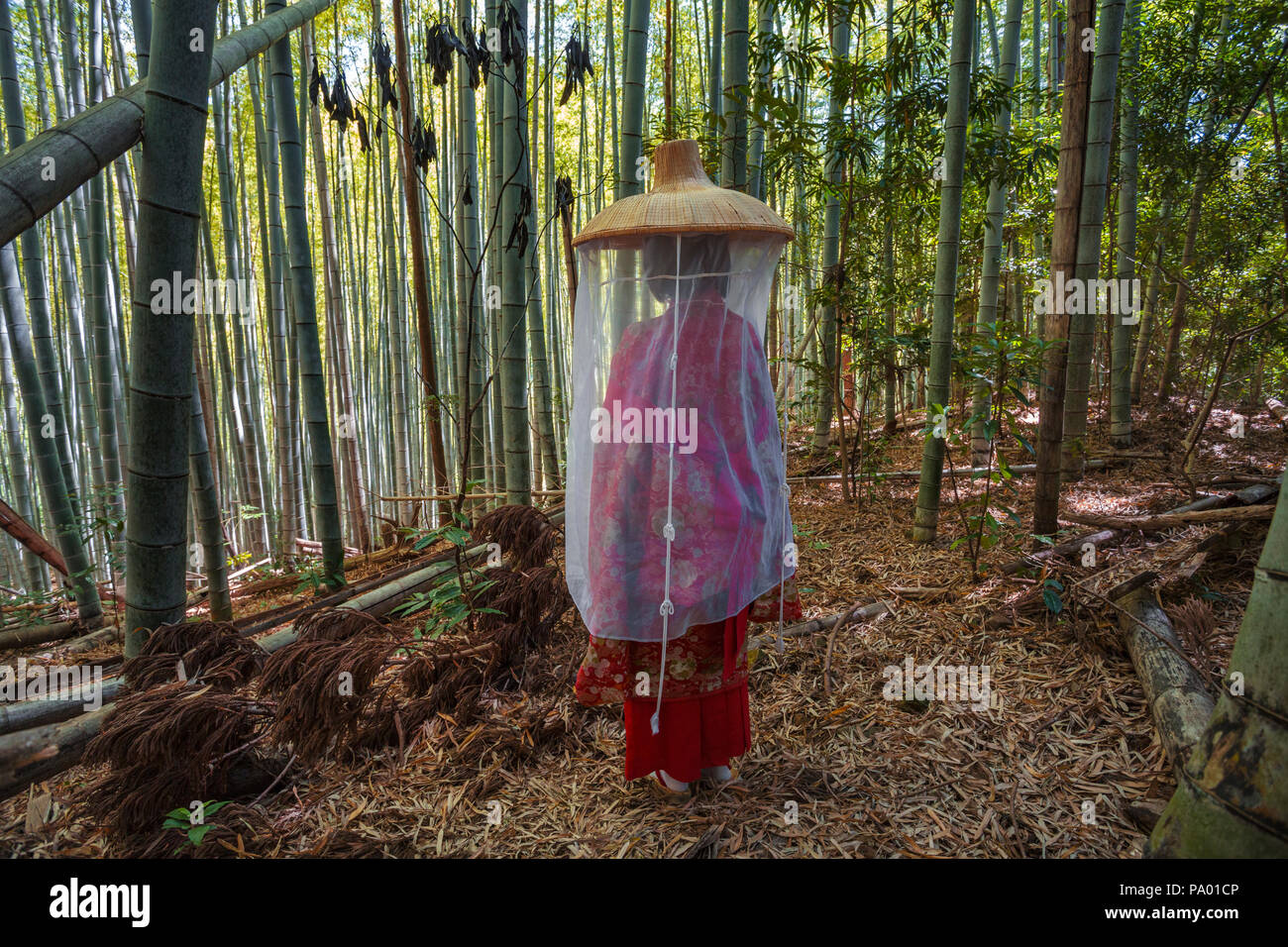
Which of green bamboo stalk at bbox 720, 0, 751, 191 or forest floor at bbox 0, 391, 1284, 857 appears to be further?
green bamboo stalk at bbox 720, 0, 751, 191

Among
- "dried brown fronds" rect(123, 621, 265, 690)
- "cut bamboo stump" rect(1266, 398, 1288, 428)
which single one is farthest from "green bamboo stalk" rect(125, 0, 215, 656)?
"cut bamboo stump" rect(1266, 398, 1288, 428)

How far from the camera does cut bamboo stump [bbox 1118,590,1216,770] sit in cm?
145

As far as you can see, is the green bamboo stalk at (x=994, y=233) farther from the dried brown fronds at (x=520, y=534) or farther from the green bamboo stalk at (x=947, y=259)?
the dried brown fronds at (x=520, y=534)

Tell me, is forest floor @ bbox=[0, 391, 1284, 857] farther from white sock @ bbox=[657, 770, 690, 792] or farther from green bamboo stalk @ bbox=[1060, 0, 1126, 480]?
green bamboo stalk @ bbox=[1060, 0, 1126, 480]

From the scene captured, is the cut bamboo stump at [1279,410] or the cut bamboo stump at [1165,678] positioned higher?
the cut bamboo stump at [1279,410]

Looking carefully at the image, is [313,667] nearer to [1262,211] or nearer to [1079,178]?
[1079,178]

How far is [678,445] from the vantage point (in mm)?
1408

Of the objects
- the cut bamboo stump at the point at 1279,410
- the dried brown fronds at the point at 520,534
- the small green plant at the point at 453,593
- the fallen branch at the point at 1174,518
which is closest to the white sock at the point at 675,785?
the small green plant at the point at 453,593

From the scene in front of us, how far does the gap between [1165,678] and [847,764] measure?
2.65ft

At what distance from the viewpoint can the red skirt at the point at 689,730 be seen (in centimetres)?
150

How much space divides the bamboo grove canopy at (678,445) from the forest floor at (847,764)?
0.48 m

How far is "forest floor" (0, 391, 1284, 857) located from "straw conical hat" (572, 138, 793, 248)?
3.93 ft
